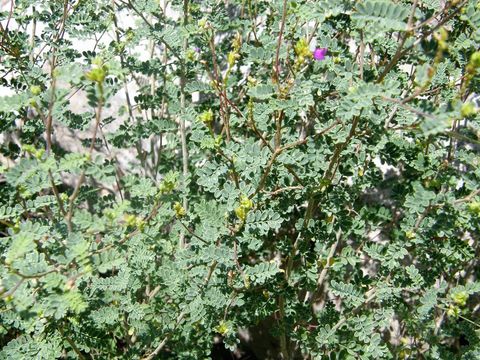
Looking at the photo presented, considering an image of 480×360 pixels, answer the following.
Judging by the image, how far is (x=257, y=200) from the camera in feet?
6.33

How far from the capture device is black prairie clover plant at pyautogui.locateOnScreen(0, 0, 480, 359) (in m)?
1.70

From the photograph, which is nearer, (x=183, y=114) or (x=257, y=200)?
(x=257, y=200)

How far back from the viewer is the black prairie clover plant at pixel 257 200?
170cm

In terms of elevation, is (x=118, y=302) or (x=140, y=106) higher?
(x=140, y=106)

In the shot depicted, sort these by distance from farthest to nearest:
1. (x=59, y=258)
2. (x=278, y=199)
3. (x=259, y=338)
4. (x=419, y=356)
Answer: (x=259, y=338) < (x=419, y=356) < (x=278, y=199) < (x=59, y=258)

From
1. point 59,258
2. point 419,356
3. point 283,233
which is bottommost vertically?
point 419,356

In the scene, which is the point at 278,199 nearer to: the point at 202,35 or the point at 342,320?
the point at 342,320

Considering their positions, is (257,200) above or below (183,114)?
below

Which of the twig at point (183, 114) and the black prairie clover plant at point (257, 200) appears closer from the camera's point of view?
the black prairie clover plant at point (257, 200)

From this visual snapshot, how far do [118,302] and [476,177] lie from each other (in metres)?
1.57

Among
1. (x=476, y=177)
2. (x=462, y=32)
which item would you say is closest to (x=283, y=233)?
(x=476, y=177)

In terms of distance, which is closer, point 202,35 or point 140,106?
point 202,35

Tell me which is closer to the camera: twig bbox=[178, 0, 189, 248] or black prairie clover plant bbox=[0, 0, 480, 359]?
black prairie clover plant bbox=[0, 0, 480, 359]

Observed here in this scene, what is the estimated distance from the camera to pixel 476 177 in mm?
1945
